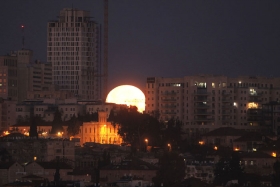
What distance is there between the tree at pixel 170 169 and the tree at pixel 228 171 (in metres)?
2.73

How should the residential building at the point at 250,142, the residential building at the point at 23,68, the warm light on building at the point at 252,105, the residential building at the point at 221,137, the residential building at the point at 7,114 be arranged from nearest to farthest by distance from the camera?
the residential building at the point at 250,142 < the residential building at the point at 221,137 < the warm light on building at the point at 252,105 < the residential building at the point at 7,114 < the residential building at the point at 23,68

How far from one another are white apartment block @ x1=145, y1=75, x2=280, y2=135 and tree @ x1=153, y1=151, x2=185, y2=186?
111 feet

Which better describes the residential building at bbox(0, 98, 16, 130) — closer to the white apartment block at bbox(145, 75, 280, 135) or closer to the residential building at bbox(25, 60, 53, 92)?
the white apartment block at bbox(145, 75, 280, 135)

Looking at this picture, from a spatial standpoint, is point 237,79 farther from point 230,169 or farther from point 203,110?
point 230,169

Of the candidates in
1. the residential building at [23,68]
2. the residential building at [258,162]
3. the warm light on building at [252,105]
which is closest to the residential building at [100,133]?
the warm light on building at [252,105]

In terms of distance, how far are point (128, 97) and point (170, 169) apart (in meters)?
47.6

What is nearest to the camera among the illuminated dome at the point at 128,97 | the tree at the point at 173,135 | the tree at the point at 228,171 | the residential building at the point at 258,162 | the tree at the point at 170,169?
the tree at the point at 170,169

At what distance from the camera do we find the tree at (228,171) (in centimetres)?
12019

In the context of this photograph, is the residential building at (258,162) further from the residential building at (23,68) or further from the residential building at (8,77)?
the residential building at (23,68)

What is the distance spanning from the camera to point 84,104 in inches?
6506

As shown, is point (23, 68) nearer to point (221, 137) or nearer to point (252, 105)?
point (252, 105)

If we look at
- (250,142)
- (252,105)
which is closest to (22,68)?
(252,105)

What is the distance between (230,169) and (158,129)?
81.4 feet

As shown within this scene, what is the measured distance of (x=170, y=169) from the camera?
120 meters
